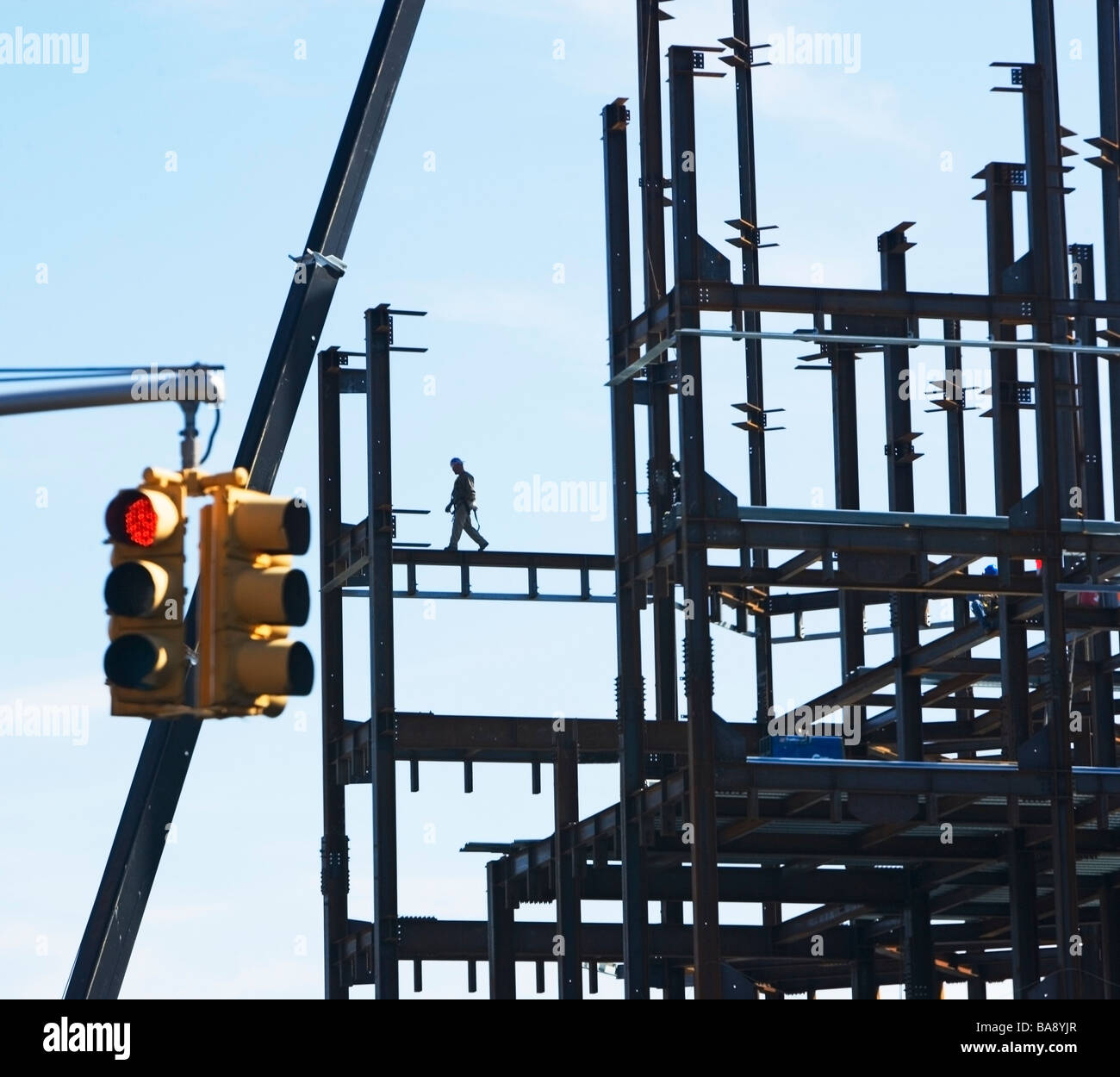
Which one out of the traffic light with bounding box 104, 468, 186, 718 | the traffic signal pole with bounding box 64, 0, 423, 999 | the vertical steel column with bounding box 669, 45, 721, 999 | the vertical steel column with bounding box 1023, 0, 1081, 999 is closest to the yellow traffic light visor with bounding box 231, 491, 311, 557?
the traffic light with bounding box 104, 468, 186, 718

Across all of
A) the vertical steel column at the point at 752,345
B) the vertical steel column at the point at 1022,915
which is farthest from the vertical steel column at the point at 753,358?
the vertical steel column at the point at 1022,915

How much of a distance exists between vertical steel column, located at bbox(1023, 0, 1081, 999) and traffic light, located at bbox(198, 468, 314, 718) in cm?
2112

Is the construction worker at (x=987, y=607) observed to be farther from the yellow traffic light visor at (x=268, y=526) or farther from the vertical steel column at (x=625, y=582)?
the yellow traffic light visor at (x=268, y=526)

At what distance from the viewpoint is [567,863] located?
118 feet

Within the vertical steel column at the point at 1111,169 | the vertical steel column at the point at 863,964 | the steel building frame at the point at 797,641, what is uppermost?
the vertical steel column at the point at 1111,169

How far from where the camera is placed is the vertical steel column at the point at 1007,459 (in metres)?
33.8

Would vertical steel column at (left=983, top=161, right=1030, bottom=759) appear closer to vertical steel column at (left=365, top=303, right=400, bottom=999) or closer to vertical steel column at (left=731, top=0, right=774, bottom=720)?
vertical steel column at (left=731, top=0, right=774, bottom=720)

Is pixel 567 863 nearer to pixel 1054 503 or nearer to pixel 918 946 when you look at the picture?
pixel 918 946

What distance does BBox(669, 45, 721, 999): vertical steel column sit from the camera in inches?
1208

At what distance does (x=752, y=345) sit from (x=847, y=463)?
11.7ft

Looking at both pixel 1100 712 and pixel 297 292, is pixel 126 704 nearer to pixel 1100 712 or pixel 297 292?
pixel 297 292

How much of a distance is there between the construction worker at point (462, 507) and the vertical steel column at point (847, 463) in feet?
20.5

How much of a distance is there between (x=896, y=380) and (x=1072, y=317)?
12.3 feet
